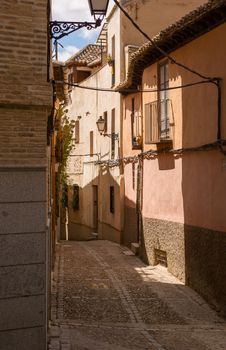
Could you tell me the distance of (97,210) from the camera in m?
24.0

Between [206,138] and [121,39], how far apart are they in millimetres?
8633

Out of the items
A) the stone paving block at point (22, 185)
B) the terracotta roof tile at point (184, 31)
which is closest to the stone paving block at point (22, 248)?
the stone paving block at point (22, 185)

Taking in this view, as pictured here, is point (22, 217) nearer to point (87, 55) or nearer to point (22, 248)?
point (22, 248)

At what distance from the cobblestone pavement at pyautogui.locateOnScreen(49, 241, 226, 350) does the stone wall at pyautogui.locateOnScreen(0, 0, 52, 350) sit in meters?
1.14

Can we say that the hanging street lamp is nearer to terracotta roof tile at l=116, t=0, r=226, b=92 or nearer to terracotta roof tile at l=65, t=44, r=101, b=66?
terracotta roof tile at l=116, t=0, r=226, b=92

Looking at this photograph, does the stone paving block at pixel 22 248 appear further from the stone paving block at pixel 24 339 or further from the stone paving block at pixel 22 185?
the stone paving block at pixel 24 339

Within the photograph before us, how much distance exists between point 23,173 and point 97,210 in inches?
684

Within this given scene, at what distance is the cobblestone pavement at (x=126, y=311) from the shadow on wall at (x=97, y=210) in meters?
4.59

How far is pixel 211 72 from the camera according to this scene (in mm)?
11391

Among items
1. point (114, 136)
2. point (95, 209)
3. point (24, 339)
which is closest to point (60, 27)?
point (24, 339)

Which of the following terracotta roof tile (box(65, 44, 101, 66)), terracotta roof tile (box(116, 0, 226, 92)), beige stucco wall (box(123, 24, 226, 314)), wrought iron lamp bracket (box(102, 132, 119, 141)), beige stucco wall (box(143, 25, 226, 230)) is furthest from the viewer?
terracotta roof tile (box(65, 44, 101, 66))

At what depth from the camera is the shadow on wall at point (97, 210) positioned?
20281 millimetres

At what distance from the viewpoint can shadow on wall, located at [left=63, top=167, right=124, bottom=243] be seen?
2028cm

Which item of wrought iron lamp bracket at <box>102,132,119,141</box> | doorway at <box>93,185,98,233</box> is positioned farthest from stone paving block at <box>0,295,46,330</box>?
doorway at <box>93,185,98,233</box>
